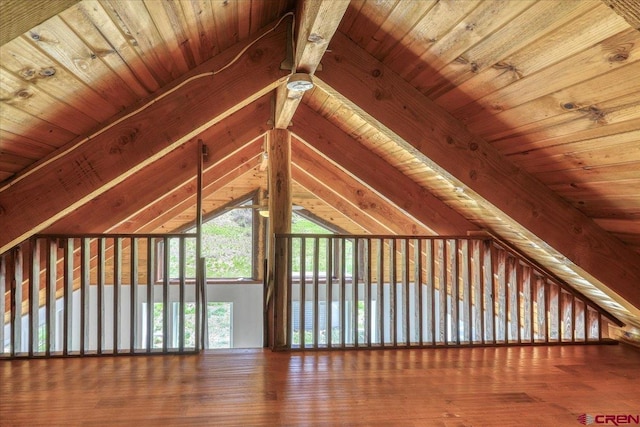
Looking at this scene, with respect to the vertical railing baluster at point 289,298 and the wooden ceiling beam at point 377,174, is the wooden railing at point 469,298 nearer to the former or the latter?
the vertical railing baluster at point 289,298

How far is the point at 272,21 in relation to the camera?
223 centimetres

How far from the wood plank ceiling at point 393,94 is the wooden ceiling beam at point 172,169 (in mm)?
1076

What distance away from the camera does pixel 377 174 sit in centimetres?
414

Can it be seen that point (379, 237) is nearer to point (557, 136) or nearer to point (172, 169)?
point (557, 136)

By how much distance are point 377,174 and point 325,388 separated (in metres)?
2.35

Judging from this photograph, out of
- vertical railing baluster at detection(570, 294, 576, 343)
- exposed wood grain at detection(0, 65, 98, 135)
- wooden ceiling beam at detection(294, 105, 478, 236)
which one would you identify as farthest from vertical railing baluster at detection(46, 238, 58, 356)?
vertical railing baluster at detection(570, 294, 576, 343)

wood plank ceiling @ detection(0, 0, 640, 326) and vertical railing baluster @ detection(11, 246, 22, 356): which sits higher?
wood plank ceiling @ detection(0, 0, 640, 326)

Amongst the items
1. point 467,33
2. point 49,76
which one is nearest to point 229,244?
point 49,76

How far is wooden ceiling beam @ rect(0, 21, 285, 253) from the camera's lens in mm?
2145

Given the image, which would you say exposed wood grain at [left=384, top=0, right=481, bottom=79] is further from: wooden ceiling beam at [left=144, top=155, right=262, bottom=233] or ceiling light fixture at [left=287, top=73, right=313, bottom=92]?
wooden ceiling beam at [left=144, top=155, right=262, bottom=233]

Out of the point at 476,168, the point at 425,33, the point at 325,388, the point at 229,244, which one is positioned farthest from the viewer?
the point at 229,244

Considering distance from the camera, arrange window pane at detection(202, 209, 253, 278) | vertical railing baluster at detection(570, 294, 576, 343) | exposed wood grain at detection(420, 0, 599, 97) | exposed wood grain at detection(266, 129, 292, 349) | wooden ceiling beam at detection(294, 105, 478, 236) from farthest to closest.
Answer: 1. window pane at detection(202, 209, 253, 278)
2. wooden ceiling beam at detection(294, 105, 478, 236)
3. vertical railing baluster at detection(570, 294, 576, 343)
4. exposed wood grain at detection(266, 129, 292, 349)
5. exposed wood grain at detection(420, 0, 599, 97)

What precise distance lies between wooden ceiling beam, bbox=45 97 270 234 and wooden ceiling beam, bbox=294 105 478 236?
18.7 inches

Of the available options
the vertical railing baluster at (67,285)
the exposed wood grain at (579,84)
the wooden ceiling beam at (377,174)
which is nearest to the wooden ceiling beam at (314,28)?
the exposed wood grain at (579,84)
